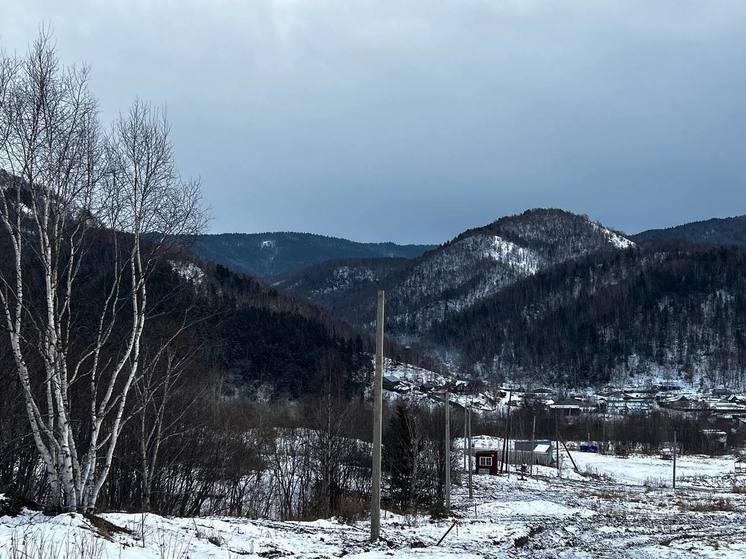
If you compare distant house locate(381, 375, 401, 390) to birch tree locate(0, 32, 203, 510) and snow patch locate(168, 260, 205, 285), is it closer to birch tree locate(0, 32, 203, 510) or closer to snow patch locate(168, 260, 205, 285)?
snow patch locate(168, 260, 205, 285)

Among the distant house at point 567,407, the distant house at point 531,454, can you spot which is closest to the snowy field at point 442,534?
the distant house at point 531,454

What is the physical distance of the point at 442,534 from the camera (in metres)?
18.8

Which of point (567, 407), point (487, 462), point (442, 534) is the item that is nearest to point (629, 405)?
point (567, 407)

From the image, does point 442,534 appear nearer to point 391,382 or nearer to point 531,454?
point 531,454

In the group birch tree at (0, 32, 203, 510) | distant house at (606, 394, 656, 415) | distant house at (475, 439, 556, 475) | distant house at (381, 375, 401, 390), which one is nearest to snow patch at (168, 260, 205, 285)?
birch tree at (0, 32, 203, 510)

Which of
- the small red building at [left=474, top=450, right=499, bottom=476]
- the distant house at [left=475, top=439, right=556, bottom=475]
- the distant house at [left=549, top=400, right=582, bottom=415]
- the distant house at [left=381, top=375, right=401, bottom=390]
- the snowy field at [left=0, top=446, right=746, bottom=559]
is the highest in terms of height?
the snowy field at [left=0, top=446, right=746, bottom=559]

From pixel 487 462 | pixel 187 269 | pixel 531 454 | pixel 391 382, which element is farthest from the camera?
pixel 391 382

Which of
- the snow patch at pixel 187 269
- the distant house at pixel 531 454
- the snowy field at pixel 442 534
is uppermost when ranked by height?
the snow patch at pixel 187 269

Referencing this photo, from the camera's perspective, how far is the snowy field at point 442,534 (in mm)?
10906

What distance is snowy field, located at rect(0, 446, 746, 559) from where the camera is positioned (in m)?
10.9

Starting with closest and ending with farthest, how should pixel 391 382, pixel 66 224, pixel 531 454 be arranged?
pixel 66 224 → pixel 531 454 → pixel 391 382

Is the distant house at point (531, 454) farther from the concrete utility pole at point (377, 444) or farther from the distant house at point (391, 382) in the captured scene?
the distant house at point (391, 382)

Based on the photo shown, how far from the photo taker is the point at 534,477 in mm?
54781

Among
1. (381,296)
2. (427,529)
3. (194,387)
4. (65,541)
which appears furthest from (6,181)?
(194,387)
